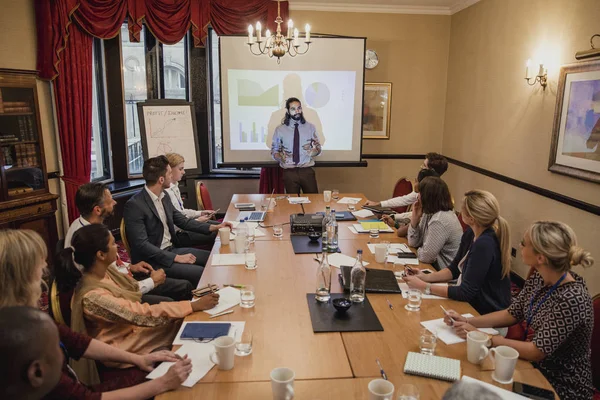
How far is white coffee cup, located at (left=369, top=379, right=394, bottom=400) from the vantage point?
1415mm

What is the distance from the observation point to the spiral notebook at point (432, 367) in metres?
1.65

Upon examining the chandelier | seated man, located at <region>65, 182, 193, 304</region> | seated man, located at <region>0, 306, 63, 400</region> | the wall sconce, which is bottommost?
seated man, located at <region>65, 182, 193, 304</region>

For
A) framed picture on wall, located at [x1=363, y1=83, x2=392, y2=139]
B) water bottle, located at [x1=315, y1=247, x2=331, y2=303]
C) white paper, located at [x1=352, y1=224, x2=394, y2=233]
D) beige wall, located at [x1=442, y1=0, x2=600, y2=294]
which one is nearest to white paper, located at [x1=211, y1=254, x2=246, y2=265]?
water bottle, located at [x1=315, y1=247, x2=331, y2=303]

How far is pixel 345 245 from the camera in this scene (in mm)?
3127

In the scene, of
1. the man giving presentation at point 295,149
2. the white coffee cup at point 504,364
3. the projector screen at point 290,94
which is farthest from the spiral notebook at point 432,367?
the projector screen at point 290,94

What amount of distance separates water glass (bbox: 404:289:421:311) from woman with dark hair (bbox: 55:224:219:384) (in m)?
0.93

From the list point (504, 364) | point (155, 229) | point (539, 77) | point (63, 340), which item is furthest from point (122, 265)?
point (539, 77)

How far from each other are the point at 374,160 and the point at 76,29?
13.3ft

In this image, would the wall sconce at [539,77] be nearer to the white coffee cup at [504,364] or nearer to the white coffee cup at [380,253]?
the white coffee cup at [380,253]

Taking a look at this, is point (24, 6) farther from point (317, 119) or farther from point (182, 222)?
point (317, 119)

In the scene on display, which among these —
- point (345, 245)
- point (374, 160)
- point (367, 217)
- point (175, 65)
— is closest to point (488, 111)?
point (374, 160)

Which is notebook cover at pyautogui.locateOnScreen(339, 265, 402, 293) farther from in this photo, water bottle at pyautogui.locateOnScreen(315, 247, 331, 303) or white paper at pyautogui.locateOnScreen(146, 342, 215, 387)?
white paper at pyautogui.locateOnScreen(146, 342, 215, 387)

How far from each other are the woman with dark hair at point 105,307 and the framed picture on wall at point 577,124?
10.1ft

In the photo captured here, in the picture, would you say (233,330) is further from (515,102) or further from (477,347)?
(515,102)
